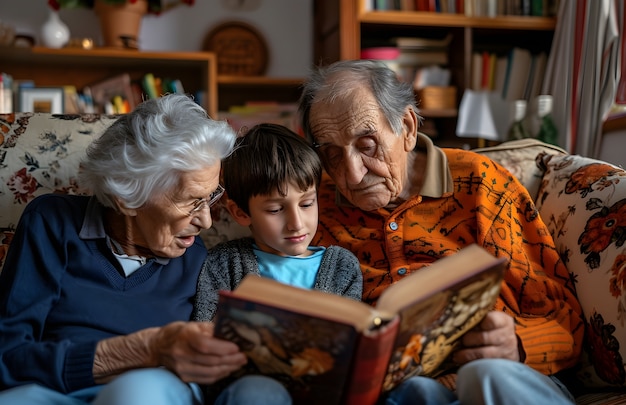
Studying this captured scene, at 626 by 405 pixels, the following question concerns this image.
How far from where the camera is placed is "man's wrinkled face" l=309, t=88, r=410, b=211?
1529 millimetres

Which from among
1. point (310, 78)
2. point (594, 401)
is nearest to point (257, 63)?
point (310, 78)

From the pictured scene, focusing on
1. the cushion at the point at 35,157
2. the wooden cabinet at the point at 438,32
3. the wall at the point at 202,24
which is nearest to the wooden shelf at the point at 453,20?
the wooden cabinet at the point at 438,32

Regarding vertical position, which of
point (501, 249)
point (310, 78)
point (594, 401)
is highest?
point (310, 78)

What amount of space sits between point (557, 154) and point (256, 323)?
127cm

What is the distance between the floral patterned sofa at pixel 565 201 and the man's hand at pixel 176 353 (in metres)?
0.60

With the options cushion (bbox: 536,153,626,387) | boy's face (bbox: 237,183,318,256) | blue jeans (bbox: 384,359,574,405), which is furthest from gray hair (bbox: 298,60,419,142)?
blue jeans (bbox: 384,359,574,405)

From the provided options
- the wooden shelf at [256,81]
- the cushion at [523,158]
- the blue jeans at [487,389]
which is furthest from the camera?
the wooden shelf at [256,81]

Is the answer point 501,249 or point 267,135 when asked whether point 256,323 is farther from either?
point 501,249

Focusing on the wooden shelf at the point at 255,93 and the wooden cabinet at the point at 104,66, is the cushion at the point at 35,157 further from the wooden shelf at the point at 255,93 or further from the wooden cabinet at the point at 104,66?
the wooden shelf at the point at 255,93

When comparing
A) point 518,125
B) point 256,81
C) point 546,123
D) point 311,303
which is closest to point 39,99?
point 256,81

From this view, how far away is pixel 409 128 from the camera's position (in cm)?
164

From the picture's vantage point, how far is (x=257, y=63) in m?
3.68

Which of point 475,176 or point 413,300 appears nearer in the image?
point 413,300

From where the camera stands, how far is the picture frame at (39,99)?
319 centimetres
